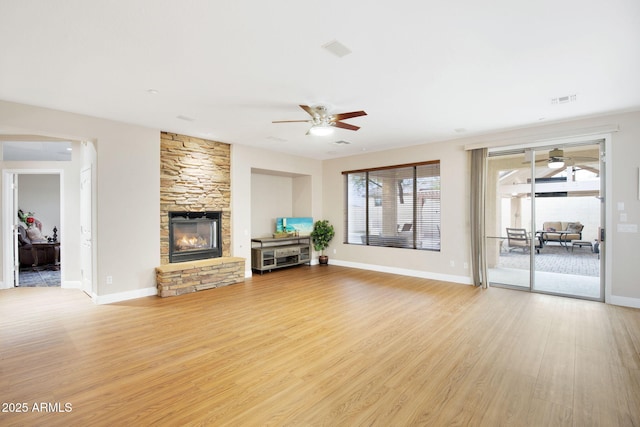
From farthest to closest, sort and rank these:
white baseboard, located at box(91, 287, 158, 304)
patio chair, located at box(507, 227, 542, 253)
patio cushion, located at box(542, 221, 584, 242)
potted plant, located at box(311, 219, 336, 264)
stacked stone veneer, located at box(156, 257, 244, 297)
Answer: potted plant, located at box(311, 219, 336, 264)
patio chair, located at box(507, 227, 542, 253)
stacked stone veneer, located at box(156, 257, 244, 297)
patio cushion, located at box(542, 221, 584, 242)
white baseboard, located at box(91, 287, 158, 304)

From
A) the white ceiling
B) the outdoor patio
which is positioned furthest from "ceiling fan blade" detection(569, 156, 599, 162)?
the outdoor patio

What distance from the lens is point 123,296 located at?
4746mm

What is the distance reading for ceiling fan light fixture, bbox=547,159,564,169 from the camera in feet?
16.3

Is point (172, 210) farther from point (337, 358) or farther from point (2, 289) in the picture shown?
point (337, 358)

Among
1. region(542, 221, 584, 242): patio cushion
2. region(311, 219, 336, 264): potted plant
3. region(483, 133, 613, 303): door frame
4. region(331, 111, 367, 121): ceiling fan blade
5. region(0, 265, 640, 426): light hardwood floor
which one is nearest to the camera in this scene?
region(0, 265, 640, 426): light hardwood floor

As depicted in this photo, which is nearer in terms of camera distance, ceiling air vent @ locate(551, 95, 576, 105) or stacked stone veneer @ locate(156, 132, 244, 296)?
ceiling air vent @ locate(551, 95, 576, 105)

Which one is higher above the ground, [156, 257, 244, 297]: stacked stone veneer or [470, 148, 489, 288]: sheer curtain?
[470, 148, 489, 288]: sheer curtain

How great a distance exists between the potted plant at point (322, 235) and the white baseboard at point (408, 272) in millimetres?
460

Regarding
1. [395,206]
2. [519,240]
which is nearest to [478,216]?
[519,240]

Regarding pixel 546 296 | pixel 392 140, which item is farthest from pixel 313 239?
pixel 546 296

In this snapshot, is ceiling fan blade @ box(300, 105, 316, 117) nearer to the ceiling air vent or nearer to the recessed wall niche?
the ceiling air vent

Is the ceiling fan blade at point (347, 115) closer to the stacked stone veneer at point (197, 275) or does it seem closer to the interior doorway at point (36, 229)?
→ the stacked stone veneer at point (197, 275)

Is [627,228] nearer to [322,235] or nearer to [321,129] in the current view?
[321,129]

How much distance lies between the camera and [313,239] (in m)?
7.82
